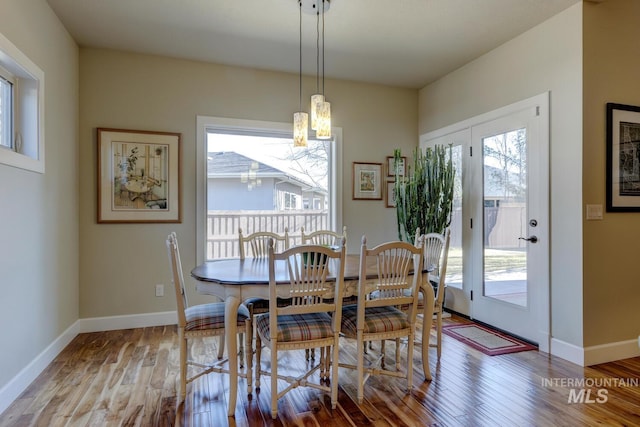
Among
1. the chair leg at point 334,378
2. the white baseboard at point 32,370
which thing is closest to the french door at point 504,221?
the chair leg at point 334,378

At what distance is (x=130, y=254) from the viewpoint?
12.0 feet

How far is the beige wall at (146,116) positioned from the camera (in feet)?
11.6

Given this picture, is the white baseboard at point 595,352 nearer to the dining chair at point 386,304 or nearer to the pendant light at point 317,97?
the dining chair at point 386,304

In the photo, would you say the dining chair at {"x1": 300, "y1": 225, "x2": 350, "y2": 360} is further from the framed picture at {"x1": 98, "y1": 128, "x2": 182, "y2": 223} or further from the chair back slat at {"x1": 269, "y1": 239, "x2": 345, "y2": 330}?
the framed picture at {"x1": 98, "y1": 128, "x2": 182, "y2": 223}

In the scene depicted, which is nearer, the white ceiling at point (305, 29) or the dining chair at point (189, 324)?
the dining chair at point (189, 324)

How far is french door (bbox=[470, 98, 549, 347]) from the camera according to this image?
3094mm

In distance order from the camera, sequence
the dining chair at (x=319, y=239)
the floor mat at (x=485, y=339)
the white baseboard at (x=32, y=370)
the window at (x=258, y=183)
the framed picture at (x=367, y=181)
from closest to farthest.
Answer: the white baseboard at (x=32, y=370) → the dining chair at (x=319, y=239) → the floor mat at (x=485, y=339) → the window at (x=258, y=183) → the framed picture at (x=367, y=181)

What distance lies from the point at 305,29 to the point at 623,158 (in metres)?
2.80

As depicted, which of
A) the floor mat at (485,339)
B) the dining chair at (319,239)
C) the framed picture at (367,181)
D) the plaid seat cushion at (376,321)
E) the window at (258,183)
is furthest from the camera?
the framed picture at (367,181)

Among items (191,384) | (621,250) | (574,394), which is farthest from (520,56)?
(191,384)

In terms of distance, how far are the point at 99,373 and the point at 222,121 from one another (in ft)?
8.39

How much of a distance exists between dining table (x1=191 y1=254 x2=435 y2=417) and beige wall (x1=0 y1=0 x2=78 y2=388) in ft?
3.71

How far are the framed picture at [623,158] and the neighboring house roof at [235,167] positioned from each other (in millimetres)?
2984

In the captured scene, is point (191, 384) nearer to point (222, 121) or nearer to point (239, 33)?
point (222, 121)
